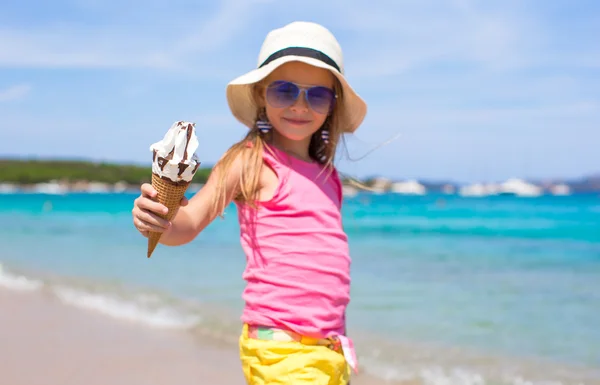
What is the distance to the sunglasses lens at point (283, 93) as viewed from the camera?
2410mm

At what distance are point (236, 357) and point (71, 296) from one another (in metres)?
3.42

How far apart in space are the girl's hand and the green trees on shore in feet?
303

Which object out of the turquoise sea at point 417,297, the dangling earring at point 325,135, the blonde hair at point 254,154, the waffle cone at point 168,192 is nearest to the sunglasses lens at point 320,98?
the blonde hair at point 254,154

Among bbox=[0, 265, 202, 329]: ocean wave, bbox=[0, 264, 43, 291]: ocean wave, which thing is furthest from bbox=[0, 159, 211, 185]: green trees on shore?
bbox=[0, 265, 202, 329]: ocean wave

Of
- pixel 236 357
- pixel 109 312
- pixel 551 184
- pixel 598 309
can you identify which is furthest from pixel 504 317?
pixel 551 184

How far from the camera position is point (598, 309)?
704 centimetres

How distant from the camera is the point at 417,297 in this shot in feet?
25.2

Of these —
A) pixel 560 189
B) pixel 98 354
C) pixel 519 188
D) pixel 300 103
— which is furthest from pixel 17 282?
pixel 560 189

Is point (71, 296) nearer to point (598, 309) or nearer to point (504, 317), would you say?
point (504, 317)

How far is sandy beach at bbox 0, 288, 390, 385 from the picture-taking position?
4453mm

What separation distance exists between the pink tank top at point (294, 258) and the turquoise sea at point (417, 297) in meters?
0.41

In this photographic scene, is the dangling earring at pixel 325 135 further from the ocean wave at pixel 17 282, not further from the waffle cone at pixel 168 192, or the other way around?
the ocean wave at pixel 17 282

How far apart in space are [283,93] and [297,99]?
6 cm

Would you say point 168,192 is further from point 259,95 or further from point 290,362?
point 259,95
